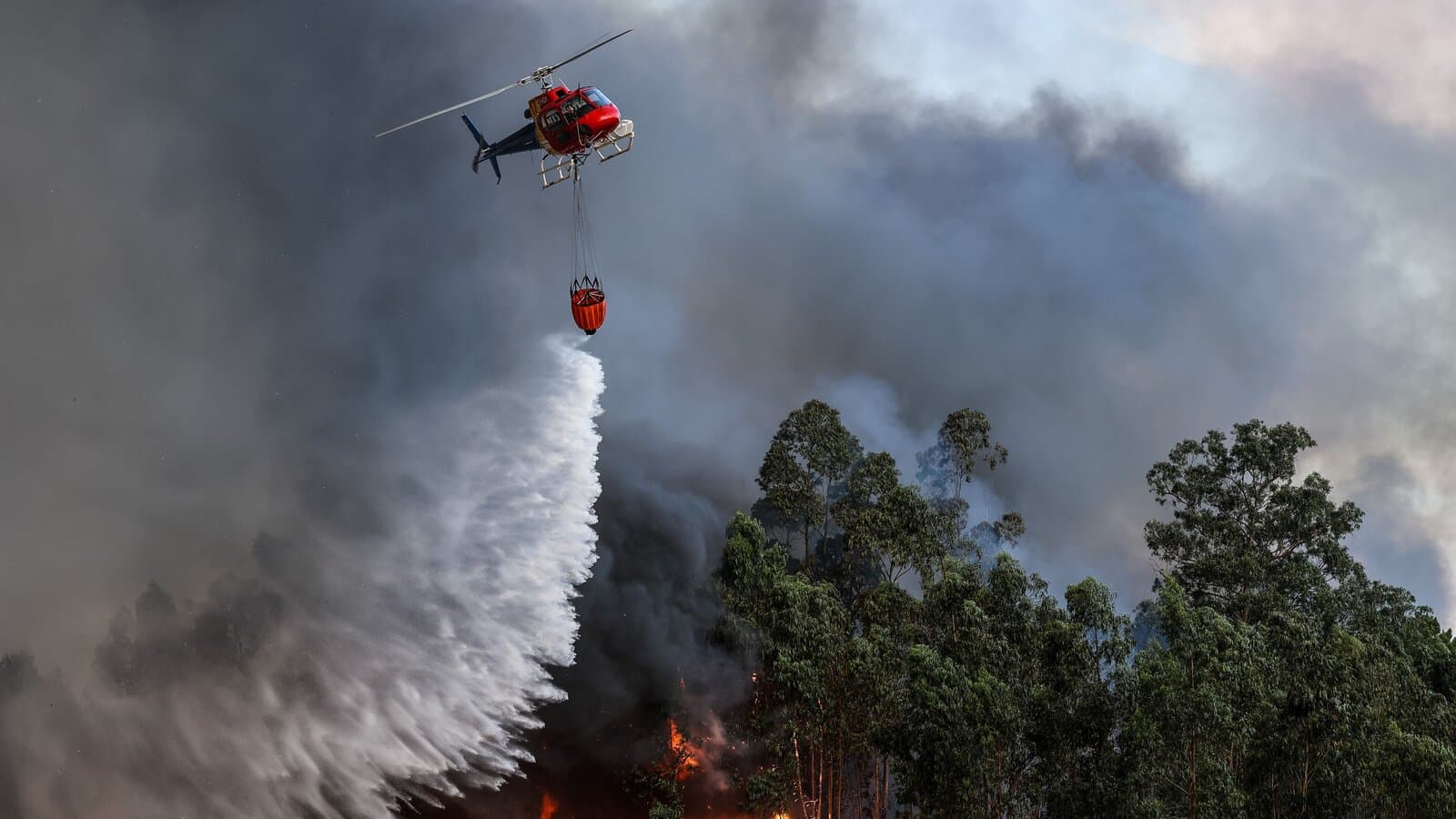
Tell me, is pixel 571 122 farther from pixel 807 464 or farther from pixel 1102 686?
pixel 807 464

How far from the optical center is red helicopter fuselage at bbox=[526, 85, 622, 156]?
4675 centimetres

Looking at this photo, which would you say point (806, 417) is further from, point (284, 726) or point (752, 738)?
point (284, 726)

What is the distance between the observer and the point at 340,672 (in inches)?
2271

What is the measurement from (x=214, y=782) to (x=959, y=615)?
36.7 meters

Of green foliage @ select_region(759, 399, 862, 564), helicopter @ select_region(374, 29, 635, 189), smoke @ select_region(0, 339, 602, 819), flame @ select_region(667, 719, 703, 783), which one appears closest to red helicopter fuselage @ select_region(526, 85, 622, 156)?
helicopter @ select_region(374, 29, 635, 189)

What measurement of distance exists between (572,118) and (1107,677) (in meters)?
32.0

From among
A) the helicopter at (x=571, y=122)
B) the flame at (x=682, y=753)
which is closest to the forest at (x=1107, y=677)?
the flame at (x=682, y=753)

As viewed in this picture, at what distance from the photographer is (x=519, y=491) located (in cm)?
6212

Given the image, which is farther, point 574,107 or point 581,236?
point 581,236

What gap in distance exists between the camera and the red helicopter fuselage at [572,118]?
46.8m

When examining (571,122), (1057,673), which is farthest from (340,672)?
(1057,673)

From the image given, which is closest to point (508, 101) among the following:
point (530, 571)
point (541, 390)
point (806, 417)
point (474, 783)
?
point (541, 390)

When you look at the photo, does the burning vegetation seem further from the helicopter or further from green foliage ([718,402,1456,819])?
the helicopter

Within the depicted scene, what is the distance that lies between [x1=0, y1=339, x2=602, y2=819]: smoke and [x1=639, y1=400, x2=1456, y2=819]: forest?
10.7 meters
